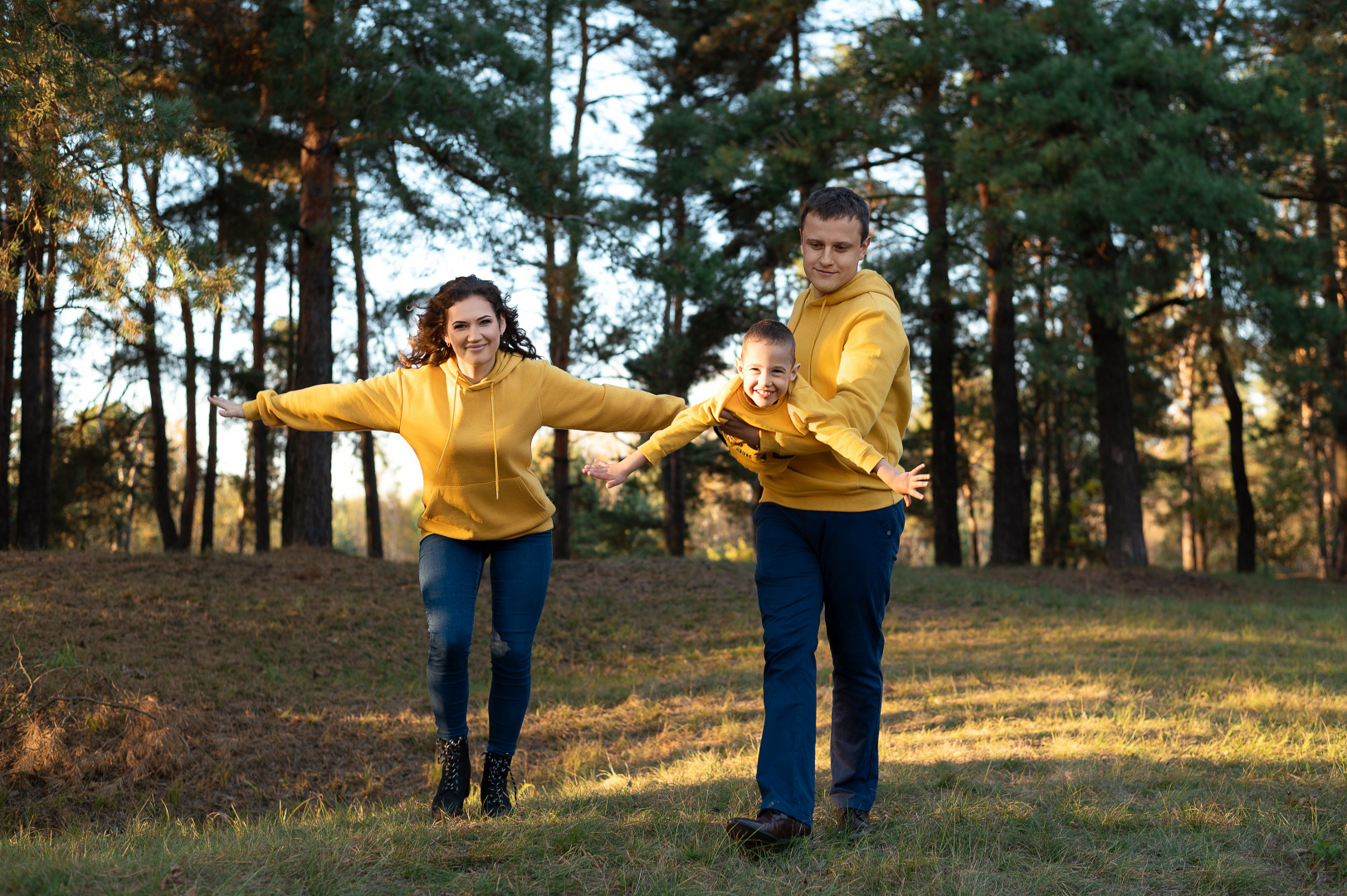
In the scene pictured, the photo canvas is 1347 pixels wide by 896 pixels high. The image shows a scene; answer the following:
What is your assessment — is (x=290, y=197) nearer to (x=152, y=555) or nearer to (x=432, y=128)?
(x=432, y=128)

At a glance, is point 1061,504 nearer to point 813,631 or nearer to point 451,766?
point 813,631

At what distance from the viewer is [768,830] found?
3084 millimetres

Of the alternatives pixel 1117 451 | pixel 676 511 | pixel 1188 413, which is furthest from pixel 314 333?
pixel 1188 413

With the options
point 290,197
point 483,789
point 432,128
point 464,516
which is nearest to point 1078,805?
point 483,789

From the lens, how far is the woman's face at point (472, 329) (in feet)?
12.0

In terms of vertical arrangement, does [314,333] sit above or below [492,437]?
above

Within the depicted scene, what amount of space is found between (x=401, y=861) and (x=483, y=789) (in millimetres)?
814

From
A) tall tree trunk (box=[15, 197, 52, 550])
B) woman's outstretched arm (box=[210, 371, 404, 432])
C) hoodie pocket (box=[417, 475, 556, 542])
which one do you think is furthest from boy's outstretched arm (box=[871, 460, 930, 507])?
tall tree trunk (box=[15, 197, 52, 550])

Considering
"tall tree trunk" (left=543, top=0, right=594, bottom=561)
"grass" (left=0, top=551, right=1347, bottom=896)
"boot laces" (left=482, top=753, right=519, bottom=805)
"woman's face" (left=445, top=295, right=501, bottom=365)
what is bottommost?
"grass" (left=0, top=551, right=1347, bottom=896)

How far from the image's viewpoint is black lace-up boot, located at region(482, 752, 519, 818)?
3.76 m

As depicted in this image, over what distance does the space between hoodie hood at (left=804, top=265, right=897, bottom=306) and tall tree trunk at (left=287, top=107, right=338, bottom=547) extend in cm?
940

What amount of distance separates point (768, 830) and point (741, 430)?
1.23 meters

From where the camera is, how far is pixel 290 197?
1540 cm

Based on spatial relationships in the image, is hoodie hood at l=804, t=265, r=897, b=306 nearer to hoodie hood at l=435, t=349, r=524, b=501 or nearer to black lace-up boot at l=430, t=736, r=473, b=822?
hoodie hood at l=435, t=349, r=524, b=501
